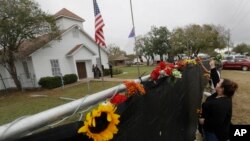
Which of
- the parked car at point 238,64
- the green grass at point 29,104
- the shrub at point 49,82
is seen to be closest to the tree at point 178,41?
the parked car at point 238,64

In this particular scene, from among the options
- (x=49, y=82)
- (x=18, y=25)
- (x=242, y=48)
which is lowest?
(x=49, y=82)

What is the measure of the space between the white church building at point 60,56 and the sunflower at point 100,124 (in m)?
21.0

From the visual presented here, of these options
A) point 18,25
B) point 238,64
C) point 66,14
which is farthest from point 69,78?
point 238,64

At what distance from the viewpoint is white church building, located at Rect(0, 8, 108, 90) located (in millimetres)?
21047

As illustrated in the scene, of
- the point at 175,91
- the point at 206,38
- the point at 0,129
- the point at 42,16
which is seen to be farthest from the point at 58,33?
the point at 206,38

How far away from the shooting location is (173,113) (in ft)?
10.5

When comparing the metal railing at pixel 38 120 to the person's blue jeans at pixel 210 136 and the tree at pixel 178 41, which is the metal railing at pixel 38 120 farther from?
the tree at pixel 178 41

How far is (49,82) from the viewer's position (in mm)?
20078

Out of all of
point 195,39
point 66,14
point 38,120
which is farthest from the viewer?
point 195,39

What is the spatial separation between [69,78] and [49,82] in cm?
263

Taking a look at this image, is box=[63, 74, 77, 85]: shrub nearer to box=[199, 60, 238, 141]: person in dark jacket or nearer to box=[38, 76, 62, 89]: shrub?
box=[38, 76, 62, 89]: shrub

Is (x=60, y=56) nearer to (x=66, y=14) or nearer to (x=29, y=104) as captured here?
(x=66, y=14)

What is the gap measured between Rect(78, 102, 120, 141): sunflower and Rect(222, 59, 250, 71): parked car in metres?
29.3

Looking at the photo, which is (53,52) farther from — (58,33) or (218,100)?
(218,100)
